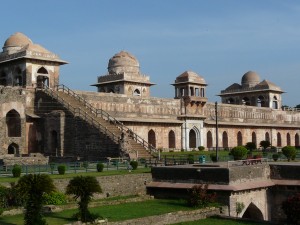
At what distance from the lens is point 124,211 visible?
18.7m

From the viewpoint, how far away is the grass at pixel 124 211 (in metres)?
16.5

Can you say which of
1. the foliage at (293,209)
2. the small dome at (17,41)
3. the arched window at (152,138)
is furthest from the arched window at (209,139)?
the foliage at (293,209)

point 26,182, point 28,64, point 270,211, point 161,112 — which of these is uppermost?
point 28,64

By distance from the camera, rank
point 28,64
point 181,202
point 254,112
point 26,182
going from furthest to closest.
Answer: point 254,112 < point 28,64 < point 181,202 < point 26,182

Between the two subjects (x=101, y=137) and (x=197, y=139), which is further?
(x=197, y=139)

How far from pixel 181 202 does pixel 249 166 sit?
142 inches

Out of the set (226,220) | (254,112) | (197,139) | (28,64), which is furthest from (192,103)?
(226,220)

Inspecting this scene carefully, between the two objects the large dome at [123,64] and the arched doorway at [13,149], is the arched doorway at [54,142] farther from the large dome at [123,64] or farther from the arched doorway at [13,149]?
the large dome at [123,64]

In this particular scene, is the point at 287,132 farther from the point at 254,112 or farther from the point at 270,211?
the point at 270,211

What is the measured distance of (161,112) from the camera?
157 ft

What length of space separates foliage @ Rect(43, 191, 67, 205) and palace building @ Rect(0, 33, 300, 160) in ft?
37.1

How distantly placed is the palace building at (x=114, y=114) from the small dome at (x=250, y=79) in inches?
44.9

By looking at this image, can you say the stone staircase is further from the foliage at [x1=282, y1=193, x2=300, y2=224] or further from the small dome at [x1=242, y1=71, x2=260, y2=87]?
the small dome at [x1=242, y1=71, x2=260, y2=87]

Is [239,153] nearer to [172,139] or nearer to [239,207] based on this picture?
[239,207]
